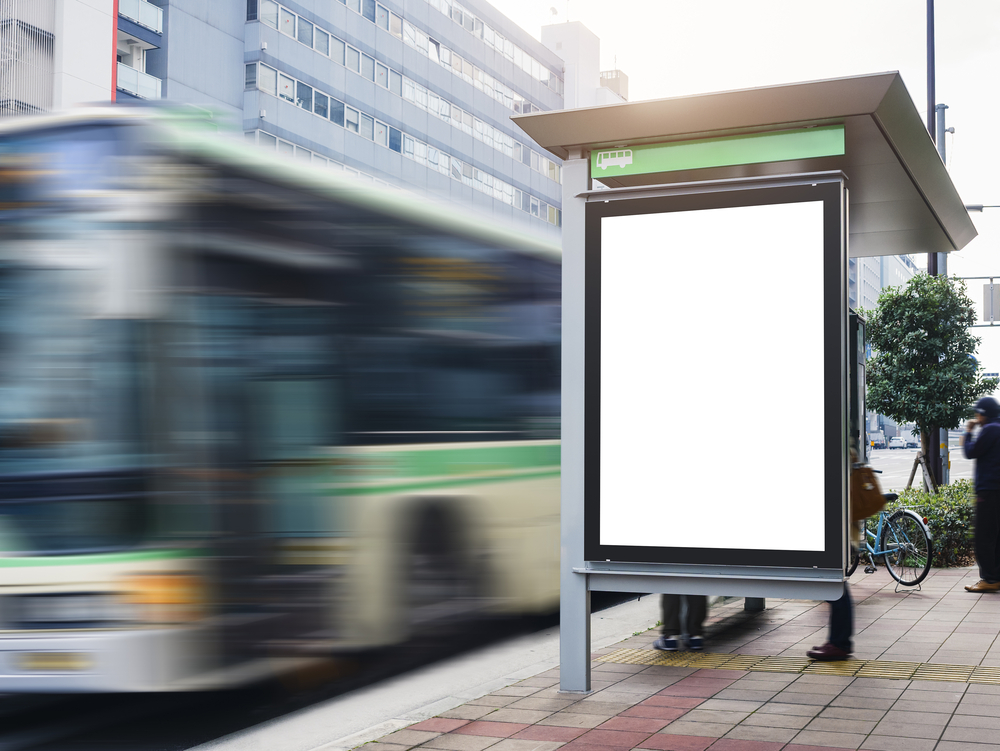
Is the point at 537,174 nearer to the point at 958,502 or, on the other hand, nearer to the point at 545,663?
the point at 958,502

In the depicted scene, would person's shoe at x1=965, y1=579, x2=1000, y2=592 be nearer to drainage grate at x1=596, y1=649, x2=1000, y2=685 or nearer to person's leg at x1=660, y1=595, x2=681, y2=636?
drainage grate at x1=596, y1=649, x2=1000, y2=685

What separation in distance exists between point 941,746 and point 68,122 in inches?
213

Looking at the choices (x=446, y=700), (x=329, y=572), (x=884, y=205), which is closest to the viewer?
(x=446, y=700)

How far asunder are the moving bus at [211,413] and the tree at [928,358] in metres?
9.87

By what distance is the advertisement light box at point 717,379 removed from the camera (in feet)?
18.8

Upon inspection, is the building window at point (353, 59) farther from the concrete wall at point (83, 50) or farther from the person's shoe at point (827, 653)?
the person's shoe at point (827, 653)

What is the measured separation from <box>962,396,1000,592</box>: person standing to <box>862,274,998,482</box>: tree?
5.39 meters

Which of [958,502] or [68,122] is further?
[958,502]

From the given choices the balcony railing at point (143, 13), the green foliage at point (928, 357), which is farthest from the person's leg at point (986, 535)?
the balcony railing at point (143, 13)

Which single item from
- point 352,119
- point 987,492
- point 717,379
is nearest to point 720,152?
point 717,379

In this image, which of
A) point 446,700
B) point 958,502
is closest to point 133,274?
point 446,700

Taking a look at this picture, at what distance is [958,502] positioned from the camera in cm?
1331

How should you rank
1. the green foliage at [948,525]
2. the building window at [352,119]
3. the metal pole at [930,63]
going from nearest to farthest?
the green foliage at [948,525], the metal pole at [930,63], the building window at [352,119]

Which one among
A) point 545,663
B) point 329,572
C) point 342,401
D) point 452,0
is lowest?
point 545,663
